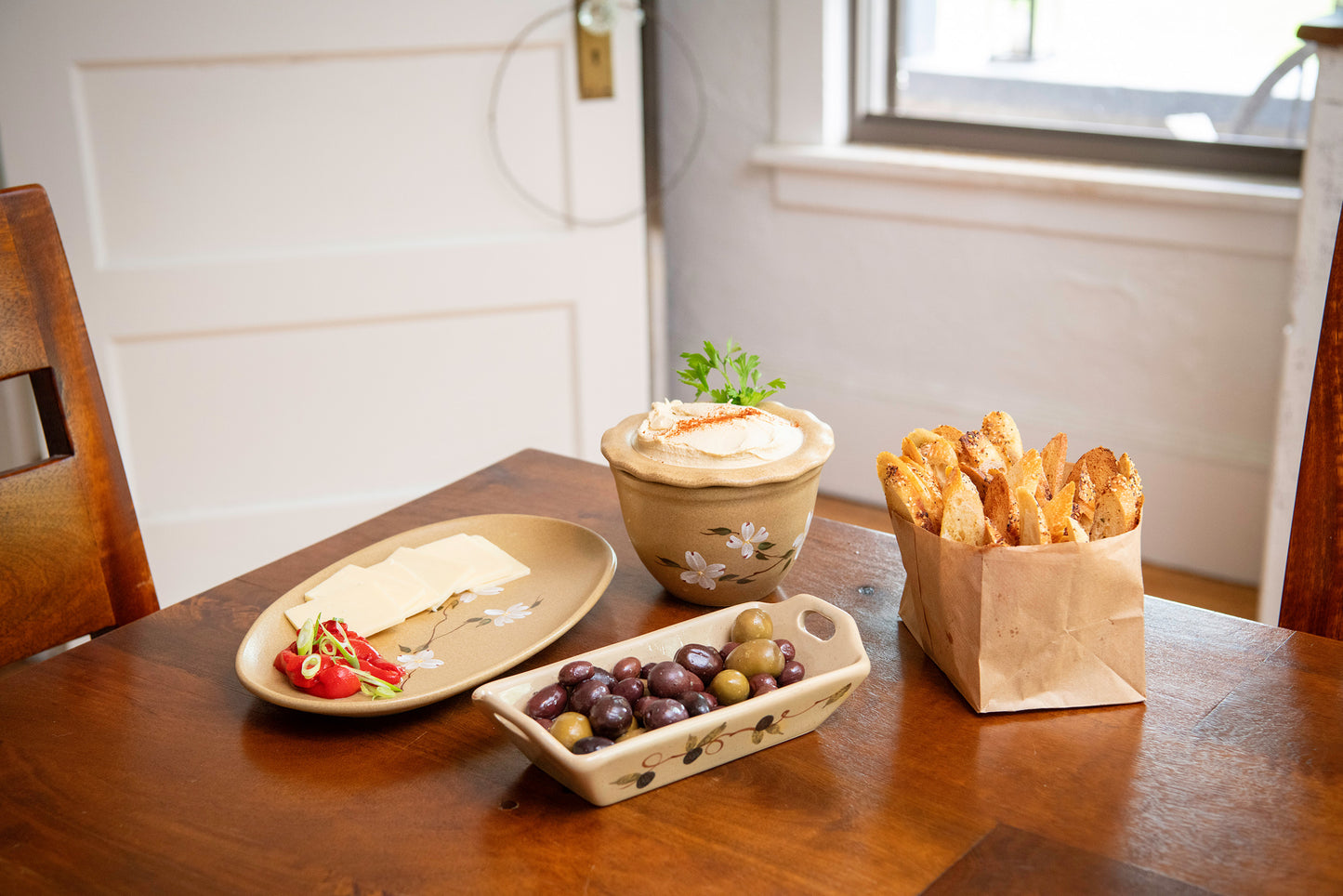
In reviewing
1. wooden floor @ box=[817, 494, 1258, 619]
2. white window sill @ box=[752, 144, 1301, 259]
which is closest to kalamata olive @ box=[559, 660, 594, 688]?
wooden floor @ box=[817, 494, 1258, 619]

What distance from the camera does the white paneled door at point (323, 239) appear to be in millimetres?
2123

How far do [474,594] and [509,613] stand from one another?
0.05 m

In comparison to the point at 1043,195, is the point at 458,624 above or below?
below

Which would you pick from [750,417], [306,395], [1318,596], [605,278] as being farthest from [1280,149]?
[306,395]

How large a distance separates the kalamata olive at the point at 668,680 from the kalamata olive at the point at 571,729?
0.05 metres

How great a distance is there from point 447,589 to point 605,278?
1.46 meters

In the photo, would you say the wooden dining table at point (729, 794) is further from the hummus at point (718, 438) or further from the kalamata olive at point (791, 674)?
the hummus at point (718, 438)

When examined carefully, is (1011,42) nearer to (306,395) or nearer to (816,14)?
(816,14)

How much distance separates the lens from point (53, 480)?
3.58 feet

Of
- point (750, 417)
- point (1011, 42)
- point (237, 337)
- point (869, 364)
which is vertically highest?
point (1011, 42)

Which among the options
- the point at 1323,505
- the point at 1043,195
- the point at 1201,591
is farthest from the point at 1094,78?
the point at 1323,505

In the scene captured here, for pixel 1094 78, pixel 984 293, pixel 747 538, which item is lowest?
pixel 984 293

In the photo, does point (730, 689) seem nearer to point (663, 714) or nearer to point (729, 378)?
point (663, 714)

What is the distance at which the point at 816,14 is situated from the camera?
8.66 ft
